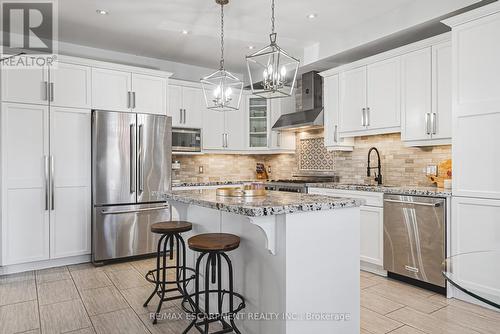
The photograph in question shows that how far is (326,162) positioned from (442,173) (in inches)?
74.1

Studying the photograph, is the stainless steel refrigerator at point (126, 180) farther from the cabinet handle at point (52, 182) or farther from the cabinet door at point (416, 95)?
the cabinet door at point (416, 95)

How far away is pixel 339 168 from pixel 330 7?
228 cm

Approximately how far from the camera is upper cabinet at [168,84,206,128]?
513 centimetres

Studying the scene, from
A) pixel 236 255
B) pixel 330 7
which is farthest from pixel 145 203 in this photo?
pixel 330 7

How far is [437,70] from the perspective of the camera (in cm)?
342

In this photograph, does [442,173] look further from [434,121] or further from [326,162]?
[326,162]

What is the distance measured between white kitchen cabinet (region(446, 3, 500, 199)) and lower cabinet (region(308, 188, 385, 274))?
31.9 inches

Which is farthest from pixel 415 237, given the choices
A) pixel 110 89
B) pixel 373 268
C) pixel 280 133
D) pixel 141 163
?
pixel 110 89

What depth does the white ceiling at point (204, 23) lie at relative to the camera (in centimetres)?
349

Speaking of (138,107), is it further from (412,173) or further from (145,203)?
(412,173)

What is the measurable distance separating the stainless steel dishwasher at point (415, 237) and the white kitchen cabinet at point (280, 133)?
250 centimetres

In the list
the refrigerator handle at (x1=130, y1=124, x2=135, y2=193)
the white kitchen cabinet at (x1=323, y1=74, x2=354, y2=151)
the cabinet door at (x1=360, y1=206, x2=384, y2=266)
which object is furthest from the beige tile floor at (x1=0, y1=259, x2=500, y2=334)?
the white kitchen cabinet at (x1=323, y1=74, x2=354, y2=151)

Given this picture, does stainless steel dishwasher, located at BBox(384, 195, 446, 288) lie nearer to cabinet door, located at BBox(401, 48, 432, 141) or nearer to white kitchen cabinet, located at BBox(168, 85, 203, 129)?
cabinet door, located at BBox(401, 48, 432, 141)

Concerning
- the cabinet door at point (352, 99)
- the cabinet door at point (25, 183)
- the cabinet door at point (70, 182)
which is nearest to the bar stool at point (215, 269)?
the cabinet door at point (70, 182)
